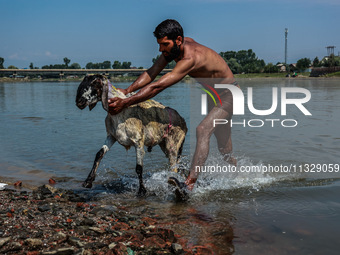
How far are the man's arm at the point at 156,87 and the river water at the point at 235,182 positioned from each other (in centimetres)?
165

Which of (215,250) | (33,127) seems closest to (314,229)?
(215,250)

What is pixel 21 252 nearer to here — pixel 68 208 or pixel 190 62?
pixel 68 208

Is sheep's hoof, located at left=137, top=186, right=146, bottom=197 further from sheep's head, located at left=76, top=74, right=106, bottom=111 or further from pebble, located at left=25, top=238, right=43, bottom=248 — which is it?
pebble, located at left=25, top=238, right=43, bottom=248

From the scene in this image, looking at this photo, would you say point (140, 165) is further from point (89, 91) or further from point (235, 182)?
point (235, 182)

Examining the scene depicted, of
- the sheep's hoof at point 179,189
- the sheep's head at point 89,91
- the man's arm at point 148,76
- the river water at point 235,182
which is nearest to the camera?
the river water at point 235,182

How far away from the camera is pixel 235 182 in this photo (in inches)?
313

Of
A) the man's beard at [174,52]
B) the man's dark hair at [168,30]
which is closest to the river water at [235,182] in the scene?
the man's beard at [174,52]

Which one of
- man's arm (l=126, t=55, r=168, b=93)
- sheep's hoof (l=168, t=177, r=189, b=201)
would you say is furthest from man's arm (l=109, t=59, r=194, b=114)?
sheep's hoof (l=168, t=177, r=189, b=201)

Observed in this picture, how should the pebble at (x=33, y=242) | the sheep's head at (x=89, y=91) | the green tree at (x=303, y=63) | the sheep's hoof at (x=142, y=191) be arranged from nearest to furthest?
the pebble at (x=33, y=242) → the sheep's head at (x=89, y=91) → the sheep's hoof at (x=142, y=191) → the green tree at (x=303, y=63)

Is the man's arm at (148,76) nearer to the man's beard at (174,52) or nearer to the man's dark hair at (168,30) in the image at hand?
the man's beard at (174,52)

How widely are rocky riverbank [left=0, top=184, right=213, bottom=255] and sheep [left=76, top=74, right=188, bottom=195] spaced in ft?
3.58

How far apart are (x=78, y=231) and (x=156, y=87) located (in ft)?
7.91

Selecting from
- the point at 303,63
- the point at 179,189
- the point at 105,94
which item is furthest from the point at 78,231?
the point at 303,63

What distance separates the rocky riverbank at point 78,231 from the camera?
4.28 m
